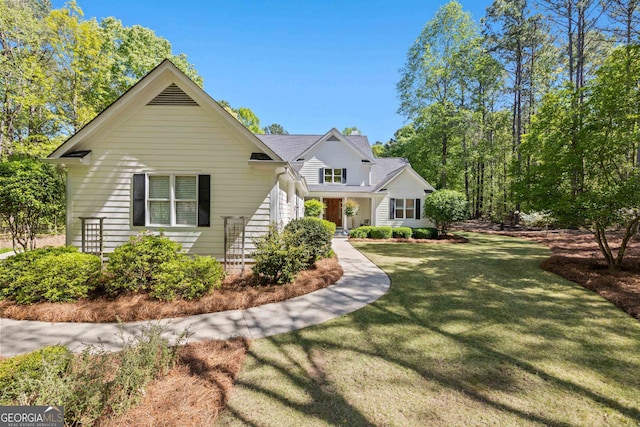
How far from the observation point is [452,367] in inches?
130

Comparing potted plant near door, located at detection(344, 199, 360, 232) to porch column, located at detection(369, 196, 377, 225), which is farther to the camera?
porch column, located at detection(369, 196, 377, 225)

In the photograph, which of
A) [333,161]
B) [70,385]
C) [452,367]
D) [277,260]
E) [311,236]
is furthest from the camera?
[333,161]

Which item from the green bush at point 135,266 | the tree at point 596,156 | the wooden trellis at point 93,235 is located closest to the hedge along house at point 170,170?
the wooden trellis at point 93,235

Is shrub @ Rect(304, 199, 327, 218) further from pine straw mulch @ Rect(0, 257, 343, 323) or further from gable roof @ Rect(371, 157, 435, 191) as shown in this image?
pine straw mulch @ Rect(0, 257, 343, 323)

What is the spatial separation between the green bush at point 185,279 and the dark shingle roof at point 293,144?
15558 millimetres

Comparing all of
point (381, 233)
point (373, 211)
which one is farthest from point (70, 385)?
point (373, 211)

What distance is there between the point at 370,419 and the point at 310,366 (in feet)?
3.37

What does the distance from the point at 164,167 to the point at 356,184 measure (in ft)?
47.4

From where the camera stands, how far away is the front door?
20969 mm

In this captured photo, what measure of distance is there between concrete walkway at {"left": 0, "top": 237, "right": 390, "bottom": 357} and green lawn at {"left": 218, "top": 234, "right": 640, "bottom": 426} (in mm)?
404

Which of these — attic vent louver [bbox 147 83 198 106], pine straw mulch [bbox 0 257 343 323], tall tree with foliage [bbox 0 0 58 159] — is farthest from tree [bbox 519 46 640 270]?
tall tree with foliage [bbox 0 0 58 159]

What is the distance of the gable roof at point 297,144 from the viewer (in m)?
20.2

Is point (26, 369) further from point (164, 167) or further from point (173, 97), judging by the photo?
point (173, 97)

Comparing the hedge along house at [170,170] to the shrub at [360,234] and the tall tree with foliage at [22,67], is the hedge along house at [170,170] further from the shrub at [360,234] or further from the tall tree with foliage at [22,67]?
the tall tree with foliage at [22,67]
